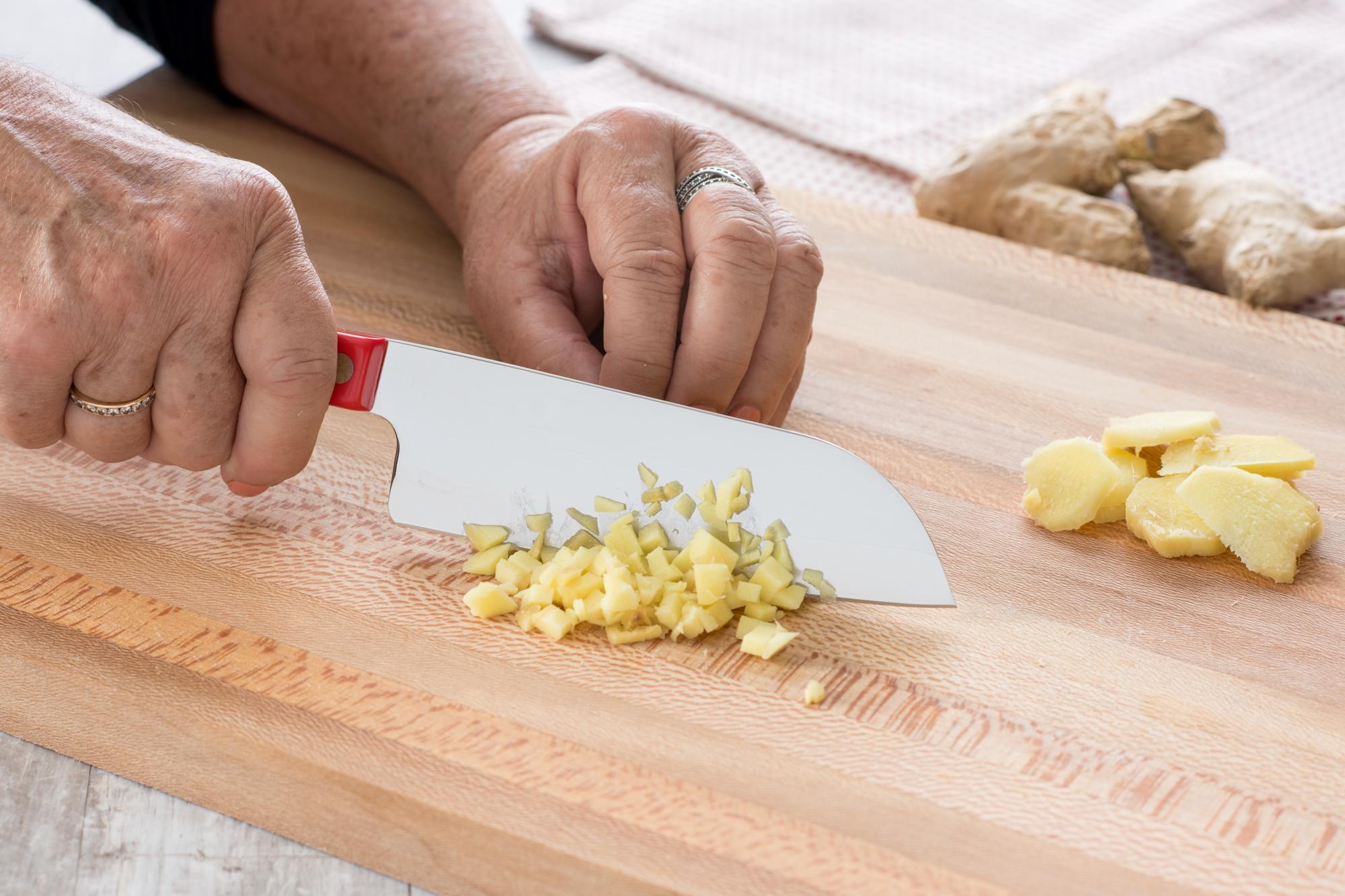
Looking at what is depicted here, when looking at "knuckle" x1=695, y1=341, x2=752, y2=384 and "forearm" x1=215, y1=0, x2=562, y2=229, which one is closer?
"knuckle" x1=695, y1=341, x2=752, y2=384

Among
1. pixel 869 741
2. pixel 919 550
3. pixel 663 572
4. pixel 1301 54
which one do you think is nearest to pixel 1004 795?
pixel 869 741

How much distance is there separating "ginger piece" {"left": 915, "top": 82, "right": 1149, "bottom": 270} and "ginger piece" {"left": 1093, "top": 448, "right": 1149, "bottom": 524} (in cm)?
53

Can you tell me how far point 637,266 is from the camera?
1.16 m

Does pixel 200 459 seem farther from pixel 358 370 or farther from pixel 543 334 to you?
pixel 543 334

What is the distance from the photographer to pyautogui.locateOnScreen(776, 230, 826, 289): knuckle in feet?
3.93

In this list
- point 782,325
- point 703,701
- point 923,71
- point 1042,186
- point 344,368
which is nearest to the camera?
point 703,701

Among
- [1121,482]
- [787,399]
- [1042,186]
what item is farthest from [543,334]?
[1042,186]

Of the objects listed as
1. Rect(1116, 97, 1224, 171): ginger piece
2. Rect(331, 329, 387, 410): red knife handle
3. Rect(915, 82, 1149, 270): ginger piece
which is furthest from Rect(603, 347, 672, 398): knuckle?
Rect(1116, 97, 1224, 171): ginger piece

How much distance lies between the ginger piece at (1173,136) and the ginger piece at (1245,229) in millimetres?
27

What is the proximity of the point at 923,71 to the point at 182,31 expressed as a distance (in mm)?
1350

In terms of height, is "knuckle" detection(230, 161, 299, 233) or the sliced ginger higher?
"knuckle" detection(230, 161, 299, 233)

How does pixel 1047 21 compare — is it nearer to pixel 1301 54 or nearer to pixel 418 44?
pixel 1301 54

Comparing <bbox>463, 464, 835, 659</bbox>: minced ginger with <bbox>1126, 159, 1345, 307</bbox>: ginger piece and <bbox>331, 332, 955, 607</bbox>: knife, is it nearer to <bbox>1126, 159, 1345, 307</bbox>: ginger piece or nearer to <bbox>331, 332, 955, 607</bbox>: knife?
<bbox>331, 332, 955, 607</bbox>: knife

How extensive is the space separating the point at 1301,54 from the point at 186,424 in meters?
2.33
